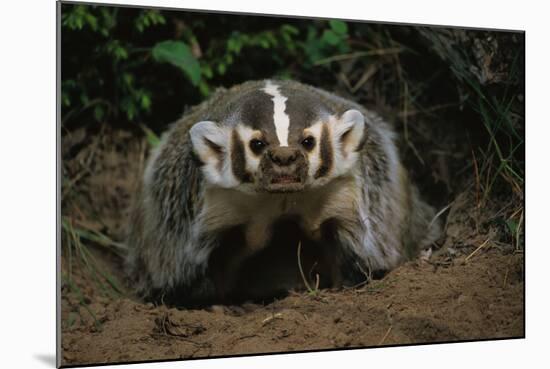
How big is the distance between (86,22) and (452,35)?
117 centimetres

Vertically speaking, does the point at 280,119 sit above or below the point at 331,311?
above

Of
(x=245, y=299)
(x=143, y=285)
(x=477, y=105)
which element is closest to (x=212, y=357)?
(x=245, y=299)

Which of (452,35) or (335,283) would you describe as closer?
(335,283)

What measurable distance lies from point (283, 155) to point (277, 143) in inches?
2.4

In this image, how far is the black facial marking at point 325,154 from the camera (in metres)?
2.25

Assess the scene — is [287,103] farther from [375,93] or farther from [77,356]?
[375,93]

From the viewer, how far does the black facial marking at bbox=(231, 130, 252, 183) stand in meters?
2.21

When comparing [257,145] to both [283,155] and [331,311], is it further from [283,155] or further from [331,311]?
[331,311]

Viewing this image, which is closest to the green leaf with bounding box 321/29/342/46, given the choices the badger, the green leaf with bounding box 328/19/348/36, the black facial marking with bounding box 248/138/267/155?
the green leaf with bounding box 328/19/348/36

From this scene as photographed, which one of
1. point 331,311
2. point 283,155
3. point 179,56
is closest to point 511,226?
point 331,311

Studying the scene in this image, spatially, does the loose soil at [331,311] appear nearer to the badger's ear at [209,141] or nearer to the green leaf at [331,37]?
the badger's ear at [209,141]

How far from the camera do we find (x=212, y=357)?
236cm

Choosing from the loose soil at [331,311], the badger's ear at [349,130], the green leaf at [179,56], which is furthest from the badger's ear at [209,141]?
the green leaf at [179,56]

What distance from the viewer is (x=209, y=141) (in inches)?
90.0
